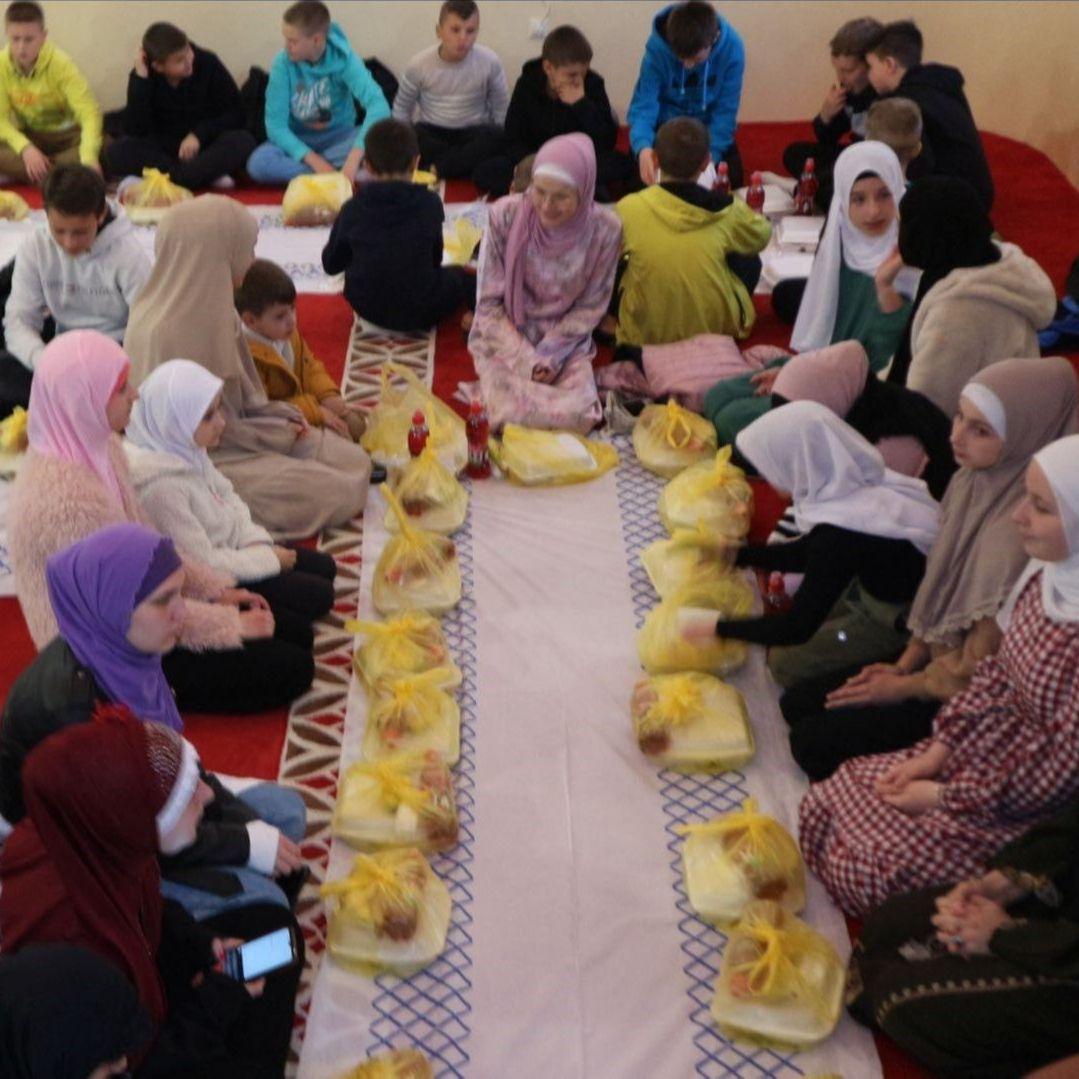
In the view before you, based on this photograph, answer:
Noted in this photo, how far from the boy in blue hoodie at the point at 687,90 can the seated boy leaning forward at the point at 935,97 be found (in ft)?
1.97

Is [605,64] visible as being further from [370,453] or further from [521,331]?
[370,453]

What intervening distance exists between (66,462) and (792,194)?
3873 mm

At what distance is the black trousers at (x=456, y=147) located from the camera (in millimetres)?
6094

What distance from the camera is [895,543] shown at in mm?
3072

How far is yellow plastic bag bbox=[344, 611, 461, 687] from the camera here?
10.6ft

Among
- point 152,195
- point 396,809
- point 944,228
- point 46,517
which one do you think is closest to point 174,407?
point 46,517

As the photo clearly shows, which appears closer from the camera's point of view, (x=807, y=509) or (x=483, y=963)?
(x=483, y=963)

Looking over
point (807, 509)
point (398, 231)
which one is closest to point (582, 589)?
point (807, 509)

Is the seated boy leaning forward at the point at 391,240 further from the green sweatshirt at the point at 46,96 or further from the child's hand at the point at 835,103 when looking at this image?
the child's hand at the point at 835,103

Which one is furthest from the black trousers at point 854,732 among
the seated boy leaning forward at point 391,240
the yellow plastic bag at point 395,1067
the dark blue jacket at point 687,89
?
the dark blue jacket at point 687,89

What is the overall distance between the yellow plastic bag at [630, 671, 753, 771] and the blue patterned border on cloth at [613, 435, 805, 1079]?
41 millimetres

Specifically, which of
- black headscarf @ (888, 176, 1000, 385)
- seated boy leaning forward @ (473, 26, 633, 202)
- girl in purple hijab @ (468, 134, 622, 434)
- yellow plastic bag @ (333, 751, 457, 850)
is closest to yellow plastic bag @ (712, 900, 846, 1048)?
yellow plastic bag @ (333, 751, 457, 850)

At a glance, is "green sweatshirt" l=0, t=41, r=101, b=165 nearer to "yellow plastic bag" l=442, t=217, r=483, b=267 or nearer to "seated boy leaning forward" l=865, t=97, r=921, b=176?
"yellow plastic bag" l=442, t=217, r=483, b=267

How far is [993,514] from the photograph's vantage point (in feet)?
9.53
